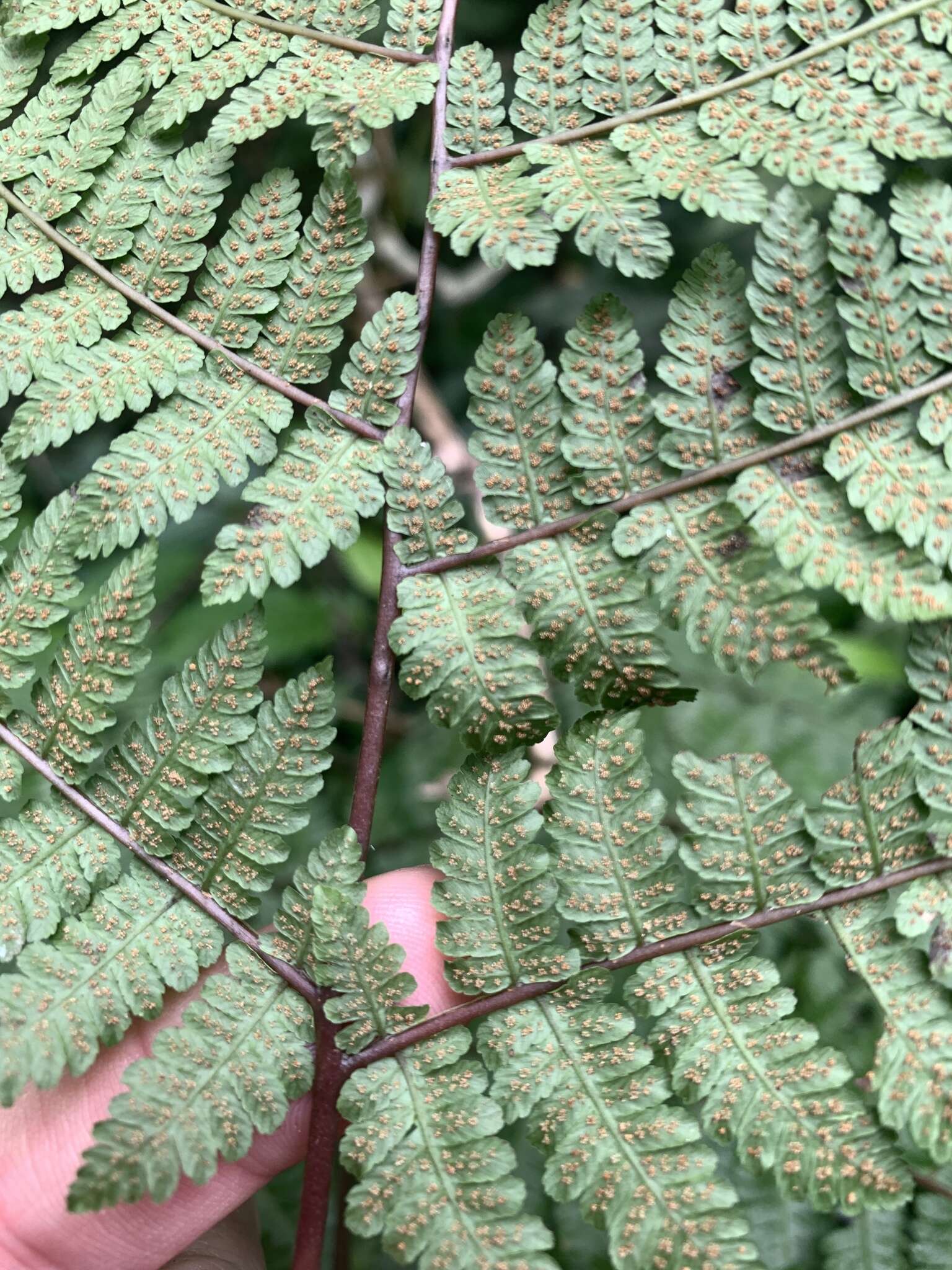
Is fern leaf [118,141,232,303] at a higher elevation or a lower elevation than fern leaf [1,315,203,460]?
higher

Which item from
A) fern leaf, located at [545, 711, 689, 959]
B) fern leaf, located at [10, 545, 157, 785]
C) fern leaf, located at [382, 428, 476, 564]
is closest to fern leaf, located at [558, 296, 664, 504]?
fern leaf, located at [382, 428, 476, 564]

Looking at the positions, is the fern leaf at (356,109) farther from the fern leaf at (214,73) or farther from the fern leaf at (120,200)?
the fern leaf at (120,200)

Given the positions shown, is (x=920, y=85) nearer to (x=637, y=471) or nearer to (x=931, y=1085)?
(x=637, y=471)

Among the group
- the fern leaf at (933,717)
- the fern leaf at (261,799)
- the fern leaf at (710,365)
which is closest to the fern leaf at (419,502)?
the fern leaf at (261,799)

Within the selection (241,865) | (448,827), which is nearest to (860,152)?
(448,827)

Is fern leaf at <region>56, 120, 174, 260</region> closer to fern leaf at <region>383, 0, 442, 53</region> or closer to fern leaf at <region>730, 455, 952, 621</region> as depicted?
fern leaf at <region>383, 0, 442, 53</region>

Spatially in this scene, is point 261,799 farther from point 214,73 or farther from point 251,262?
point 214,73

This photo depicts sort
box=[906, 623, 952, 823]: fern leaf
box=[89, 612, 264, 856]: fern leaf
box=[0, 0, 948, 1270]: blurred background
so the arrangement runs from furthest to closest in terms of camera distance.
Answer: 1. box=[0, 0, 948, 1270]: blurred background
2. box=[89, 612, 264, 856]: fern leaf
3. box=[906, 623, 952, 823]: fern leaf
